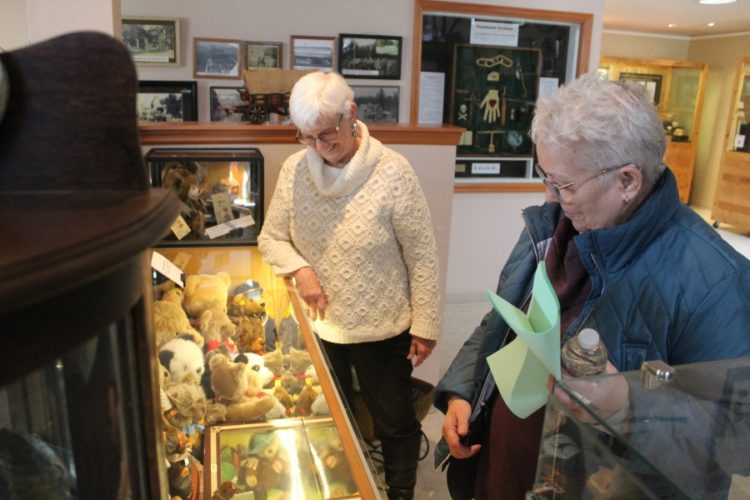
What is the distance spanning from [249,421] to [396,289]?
702 mm

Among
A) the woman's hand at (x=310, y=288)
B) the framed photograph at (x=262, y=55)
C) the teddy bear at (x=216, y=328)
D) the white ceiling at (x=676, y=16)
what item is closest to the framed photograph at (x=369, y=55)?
the framed photograph at (x=262, y=55)

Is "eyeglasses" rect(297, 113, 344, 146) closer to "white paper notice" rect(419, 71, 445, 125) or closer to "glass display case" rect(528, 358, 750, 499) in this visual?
"glass display case" rect(528, 358, 750, 499)

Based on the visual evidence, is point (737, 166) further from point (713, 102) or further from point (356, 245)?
point (356, 245)

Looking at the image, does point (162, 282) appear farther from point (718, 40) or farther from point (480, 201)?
point (718, 40)

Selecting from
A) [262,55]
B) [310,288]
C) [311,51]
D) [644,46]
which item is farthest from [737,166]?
[310,288]

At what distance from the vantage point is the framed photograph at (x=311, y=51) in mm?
4020

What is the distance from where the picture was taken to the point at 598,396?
69cm

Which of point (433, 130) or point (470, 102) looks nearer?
point (433, 130)

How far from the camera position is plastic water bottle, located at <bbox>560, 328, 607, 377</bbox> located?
98cm

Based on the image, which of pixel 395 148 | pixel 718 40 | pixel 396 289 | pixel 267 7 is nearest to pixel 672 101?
pixel 718 40

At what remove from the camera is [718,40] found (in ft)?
29.8

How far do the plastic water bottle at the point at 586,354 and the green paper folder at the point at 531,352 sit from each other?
5cm

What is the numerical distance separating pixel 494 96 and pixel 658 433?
430 cm

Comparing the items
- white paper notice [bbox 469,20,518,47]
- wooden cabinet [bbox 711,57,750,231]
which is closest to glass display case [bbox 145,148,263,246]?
white paper notice [bbox 469,20,518,47]
